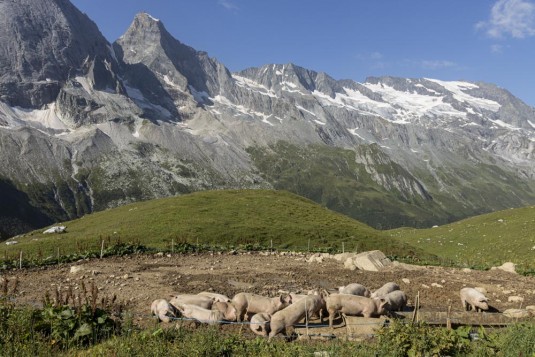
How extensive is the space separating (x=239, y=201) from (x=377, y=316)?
187 ft

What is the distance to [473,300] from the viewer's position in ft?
83.7

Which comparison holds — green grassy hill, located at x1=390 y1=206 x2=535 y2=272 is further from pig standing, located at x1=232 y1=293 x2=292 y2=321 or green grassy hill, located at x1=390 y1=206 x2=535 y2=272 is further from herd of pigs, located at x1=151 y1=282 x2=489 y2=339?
pig standing, located at x1=232 y1=293 x2=292 y2=321

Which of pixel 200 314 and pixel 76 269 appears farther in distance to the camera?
pixel 76 269

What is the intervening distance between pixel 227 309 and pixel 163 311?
3.08 m

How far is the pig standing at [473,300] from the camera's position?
2529cm

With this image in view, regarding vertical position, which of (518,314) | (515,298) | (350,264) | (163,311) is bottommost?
(515,298)

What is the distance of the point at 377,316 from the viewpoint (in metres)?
22.0

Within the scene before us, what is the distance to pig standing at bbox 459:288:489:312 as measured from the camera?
2529 centimetres

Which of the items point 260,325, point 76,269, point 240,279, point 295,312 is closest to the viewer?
point 260,325

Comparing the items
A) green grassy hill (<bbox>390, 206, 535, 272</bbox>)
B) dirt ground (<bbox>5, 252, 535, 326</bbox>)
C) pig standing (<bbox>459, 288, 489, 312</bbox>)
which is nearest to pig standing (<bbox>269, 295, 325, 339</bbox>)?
dirt ground (<bbox>5, 252, 535, 326</bbox>)

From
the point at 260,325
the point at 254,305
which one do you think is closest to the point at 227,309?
the point at 254,305

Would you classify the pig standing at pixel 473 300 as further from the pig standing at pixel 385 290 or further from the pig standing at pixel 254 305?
the pig standing at pixel 254 305

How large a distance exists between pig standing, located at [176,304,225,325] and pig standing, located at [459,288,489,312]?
49.5 feet

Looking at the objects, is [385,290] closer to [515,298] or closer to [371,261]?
[515,298]
